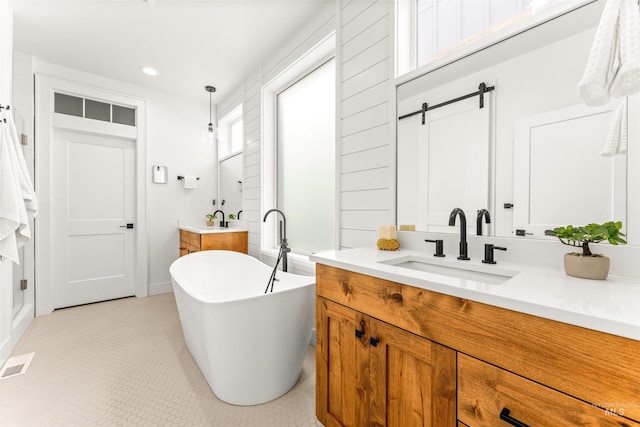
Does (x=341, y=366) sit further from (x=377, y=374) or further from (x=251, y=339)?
(x=251, y=339)

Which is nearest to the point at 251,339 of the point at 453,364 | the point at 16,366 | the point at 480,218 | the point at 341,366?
the point at 341,366

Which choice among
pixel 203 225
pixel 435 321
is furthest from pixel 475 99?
pixel 203 225

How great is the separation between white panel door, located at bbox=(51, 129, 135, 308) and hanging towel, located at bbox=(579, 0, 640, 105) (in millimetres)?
4268

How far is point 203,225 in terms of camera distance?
13.4ft

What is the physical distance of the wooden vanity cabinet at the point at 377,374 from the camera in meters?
0.87

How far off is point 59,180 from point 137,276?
1.41m

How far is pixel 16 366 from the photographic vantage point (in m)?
1.99

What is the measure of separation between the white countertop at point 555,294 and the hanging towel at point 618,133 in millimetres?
434

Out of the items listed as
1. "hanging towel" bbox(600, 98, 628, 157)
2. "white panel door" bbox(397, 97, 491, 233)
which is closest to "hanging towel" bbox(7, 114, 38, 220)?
"white panel door" bbox(397, 97, 491, 233)

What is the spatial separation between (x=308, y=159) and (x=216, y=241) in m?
1.45

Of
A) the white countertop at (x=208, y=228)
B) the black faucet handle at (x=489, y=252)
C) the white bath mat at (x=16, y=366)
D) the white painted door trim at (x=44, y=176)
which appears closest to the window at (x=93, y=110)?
the white painted door trim at (x=44, y=176)

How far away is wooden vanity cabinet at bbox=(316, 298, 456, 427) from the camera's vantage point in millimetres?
Result: 871

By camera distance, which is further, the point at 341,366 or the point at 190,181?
the point at 190,181

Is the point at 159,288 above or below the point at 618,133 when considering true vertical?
below
